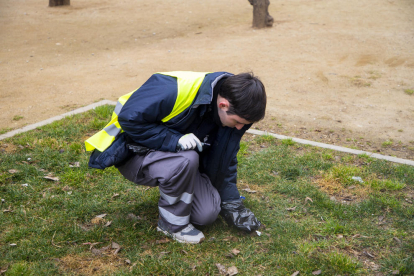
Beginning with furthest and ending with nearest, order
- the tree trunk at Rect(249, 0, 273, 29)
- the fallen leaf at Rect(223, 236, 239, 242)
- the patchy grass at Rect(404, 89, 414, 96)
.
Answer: the tree trunk at Rect(249, 0, 273, 29)
the patchy grass at Rect(404, 89, 414, 96)
the fallen leaf at Rect(223, 236, 239, 242)

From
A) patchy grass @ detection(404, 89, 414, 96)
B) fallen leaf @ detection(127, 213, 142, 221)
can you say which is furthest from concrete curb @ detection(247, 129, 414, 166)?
patchy grass @ detection(404, 89, 414, 96)

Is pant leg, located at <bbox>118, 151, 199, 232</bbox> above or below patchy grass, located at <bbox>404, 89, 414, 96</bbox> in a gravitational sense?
above

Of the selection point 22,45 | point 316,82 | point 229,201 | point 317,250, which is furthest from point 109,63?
point 317,250

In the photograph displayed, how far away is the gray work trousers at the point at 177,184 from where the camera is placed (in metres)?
2.97

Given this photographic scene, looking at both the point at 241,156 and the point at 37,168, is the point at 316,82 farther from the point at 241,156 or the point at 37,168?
the point at 37,168

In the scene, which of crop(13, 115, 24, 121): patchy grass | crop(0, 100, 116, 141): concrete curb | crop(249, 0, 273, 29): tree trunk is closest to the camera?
crop(0, 100, 116, 141): concrete curb

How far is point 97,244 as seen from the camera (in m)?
3.21

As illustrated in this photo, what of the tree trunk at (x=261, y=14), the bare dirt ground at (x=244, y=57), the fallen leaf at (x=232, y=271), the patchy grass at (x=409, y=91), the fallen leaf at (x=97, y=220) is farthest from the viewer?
the tree trunk at (x=261, y=14)

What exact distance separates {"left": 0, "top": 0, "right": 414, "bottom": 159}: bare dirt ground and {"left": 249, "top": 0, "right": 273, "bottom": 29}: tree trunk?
1.17 feet

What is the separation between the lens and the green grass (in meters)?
2.99

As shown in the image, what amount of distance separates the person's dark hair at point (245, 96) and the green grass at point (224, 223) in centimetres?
108

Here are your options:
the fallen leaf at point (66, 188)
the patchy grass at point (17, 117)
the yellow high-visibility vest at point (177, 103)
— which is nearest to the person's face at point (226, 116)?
the yellow high-visibility vest at point (177, 103)

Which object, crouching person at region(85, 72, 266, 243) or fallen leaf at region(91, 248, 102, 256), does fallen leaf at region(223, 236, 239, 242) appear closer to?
crouching person at region(85, 72, 266, 243)

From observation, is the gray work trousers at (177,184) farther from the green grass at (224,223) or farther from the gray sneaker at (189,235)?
the green grass at (224,223)
